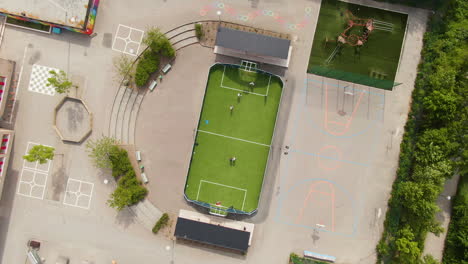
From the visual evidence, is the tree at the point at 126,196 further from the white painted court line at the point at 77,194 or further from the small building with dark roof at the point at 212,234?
the small building with dark roof at the point at 212,234

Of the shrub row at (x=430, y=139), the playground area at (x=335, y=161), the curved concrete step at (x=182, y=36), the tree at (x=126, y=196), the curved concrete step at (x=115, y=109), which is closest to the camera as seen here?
the shrub row at (x=430, y=139)

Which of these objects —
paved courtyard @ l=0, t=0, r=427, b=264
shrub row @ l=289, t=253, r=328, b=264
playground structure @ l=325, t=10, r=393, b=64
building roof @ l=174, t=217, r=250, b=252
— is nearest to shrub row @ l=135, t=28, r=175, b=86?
paved courtyard @ l=0, t=0, r=427, b=264

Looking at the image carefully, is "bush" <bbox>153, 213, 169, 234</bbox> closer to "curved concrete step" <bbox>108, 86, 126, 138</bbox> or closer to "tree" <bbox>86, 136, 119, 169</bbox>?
"tree" <bbox>86, 136, 119, 169</bbox>

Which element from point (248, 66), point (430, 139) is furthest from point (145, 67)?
point (430, 139)

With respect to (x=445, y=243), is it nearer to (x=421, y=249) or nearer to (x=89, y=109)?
(x=421, y=249)

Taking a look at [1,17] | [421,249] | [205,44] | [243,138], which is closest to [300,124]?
[243,138]

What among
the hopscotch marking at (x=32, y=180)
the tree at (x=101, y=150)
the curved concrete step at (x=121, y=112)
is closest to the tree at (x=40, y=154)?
the hopscotch marking at (x=32, y=180)

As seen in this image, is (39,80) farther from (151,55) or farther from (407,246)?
(407,246)
